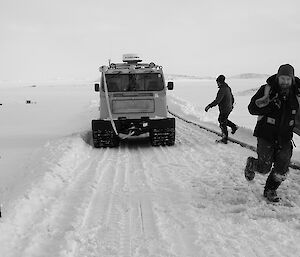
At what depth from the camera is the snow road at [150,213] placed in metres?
4.06

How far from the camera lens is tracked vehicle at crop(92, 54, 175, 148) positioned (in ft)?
36.1

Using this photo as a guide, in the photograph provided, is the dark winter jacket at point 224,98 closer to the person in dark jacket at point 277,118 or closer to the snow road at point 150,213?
the snow road at point 150,213

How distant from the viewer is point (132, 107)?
37.2 ft

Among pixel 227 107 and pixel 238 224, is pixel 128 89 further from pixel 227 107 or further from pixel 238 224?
pixel 238 224

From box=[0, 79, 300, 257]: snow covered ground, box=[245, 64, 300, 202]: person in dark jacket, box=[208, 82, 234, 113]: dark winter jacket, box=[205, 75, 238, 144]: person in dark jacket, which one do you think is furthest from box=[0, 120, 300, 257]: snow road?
box=[208, 82, 234, 113]: dark winter jacket

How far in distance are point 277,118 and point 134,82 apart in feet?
22.5

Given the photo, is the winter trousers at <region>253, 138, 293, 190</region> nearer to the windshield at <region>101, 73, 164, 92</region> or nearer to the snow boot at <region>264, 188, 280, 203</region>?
the snow boot at <region>264, 188, 280, 203</region>

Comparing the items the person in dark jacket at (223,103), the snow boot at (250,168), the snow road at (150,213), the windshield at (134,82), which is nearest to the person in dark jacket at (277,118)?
the snow boot at (250,168)

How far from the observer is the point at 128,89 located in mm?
11625

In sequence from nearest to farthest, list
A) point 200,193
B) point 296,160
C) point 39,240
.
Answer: point 39,240 → point 200,193 → point 296,160

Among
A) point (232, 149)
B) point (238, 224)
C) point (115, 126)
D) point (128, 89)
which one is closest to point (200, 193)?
point (238, 224)

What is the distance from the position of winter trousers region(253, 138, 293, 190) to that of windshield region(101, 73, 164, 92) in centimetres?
648

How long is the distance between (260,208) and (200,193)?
44.2 inches

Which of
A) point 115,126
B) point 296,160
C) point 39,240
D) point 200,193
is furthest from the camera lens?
point 115,126
